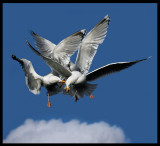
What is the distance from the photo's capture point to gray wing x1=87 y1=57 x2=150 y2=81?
7.79m

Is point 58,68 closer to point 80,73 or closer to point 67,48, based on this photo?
point 80,73

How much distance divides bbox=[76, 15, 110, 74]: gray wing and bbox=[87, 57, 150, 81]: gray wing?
1.84ft

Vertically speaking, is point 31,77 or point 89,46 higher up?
point 89,46

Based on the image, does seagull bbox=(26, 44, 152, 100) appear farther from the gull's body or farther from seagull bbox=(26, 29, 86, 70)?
seagull bbox=(26, 29, 86, 70)

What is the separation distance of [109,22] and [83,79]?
60.3 inches

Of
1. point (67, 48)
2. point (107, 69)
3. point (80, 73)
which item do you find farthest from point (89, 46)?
point (107, 69)

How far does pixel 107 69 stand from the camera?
802cm

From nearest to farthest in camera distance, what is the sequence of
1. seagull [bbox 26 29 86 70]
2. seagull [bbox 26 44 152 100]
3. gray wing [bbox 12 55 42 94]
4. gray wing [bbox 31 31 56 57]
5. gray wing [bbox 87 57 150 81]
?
gray wing [bbox 87 57 150 81] < seagull [bbox 26 44 152 100] < gray wing [bbox 12 55 42 94] < seagull [bbox 26 29 86 70] < gray wing [bbox 31 31 56 57]

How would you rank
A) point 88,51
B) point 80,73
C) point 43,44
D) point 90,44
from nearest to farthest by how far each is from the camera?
point 80,73
point 88,51
point 90,44
point 43,44

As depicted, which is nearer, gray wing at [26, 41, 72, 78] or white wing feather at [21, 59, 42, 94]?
gray wing at [26, 41, 72, 78]

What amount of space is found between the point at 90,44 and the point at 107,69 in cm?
132

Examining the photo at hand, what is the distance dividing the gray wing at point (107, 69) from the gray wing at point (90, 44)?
56 cm

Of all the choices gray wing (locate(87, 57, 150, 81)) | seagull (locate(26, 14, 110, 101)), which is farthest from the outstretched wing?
gray wing (locate(87, 57, 150, 81))

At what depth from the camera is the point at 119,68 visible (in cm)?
798
